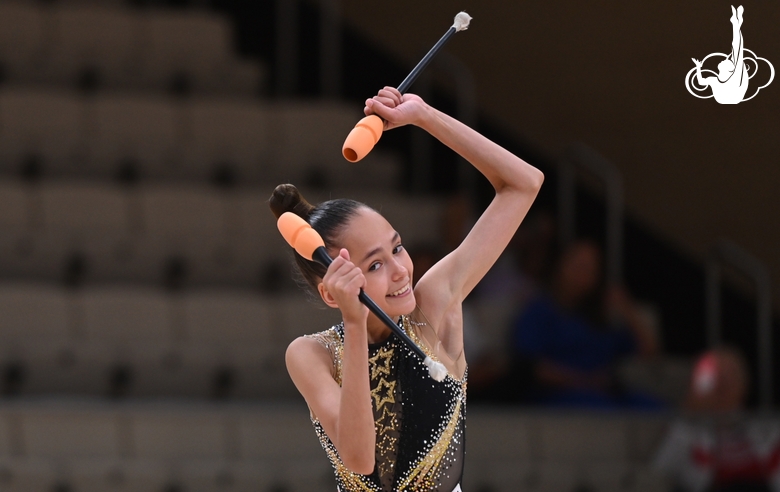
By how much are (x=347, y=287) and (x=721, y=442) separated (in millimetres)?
3354

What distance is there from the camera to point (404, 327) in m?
2.32

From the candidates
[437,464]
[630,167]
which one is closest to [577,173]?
[630,167]

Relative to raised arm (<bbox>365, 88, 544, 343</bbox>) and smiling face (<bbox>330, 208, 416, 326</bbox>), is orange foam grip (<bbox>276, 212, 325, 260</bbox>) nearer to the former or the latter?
smiling face (<bbox>330, 208, 416, 326</bbox>)

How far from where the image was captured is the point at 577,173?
6.55 metres

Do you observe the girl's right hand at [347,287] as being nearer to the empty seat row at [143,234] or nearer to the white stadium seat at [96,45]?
the empty seat row at [143,234]

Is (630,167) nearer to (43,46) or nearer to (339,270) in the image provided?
(43,46)

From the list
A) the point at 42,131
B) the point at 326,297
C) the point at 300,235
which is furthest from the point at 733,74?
the point at 42,131

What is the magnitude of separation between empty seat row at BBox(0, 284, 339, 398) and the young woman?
103 inches

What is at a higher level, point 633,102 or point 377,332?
point 633,102

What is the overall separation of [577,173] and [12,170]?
3.02 meters

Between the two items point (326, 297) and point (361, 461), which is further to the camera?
point (326, 297)

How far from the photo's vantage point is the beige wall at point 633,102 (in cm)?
482

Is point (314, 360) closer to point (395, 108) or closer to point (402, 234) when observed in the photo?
point (395, 108)

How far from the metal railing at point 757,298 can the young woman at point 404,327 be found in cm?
347
